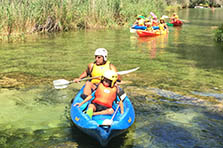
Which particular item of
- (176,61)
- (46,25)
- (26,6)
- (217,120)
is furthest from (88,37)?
(217,120)

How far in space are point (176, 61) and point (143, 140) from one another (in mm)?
6430

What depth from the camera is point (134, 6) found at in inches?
850

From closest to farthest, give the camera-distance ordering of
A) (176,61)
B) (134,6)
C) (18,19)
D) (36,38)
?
1. (176,61)
2. (18,19)
3. (36,38)
4. (134,6)

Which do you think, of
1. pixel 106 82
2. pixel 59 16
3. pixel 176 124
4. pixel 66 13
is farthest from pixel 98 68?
pixel 66 13

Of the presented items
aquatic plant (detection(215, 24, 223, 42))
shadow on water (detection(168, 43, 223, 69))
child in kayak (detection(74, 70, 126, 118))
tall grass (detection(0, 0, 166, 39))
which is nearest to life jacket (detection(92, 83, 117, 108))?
child in kayak (detection(74, 70, 126, 118))

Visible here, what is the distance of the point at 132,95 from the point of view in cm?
678

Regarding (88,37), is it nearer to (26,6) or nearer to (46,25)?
(46,25)

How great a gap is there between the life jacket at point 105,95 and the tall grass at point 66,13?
9311mm

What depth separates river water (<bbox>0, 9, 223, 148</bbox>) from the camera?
4.79m

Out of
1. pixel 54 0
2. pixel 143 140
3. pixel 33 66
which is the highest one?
pixel 54 0

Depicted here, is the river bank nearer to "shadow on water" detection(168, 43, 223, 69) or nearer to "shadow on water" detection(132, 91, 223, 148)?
"shadow on water" detection(168, 43, 223, 69)

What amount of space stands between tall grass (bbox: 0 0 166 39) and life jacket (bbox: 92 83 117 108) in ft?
30.5

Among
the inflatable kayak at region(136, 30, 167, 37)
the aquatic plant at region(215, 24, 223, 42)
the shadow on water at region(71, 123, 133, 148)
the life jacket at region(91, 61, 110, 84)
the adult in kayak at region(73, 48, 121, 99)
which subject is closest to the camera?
the shadow on water at region(71, 123, 133, 148)

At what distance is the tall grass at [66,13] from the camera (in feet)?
43.8
